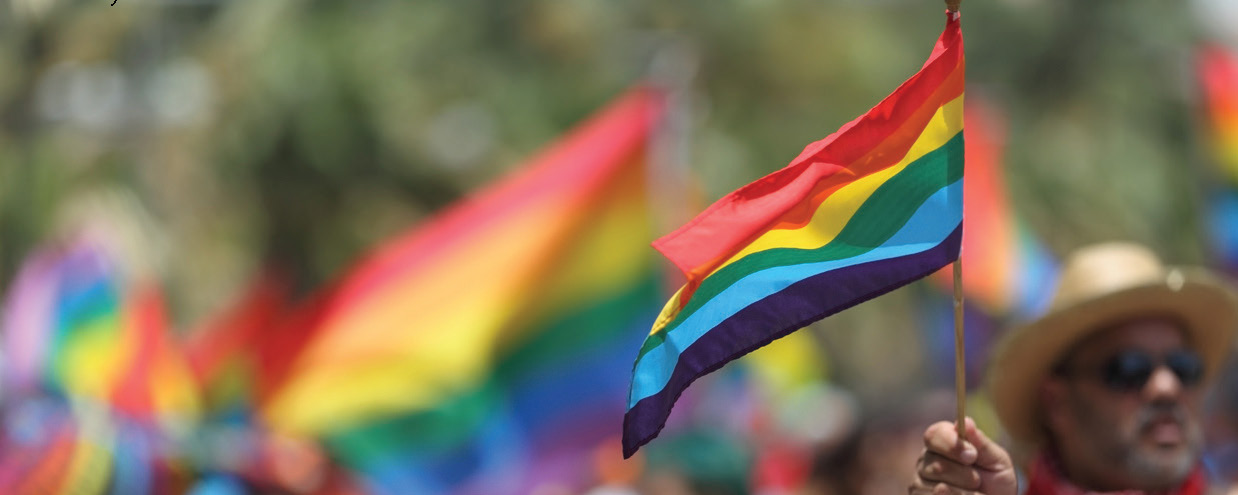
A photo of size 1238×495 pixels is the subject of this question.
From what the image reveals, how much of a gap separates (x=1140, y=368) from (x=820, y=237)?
105 cm

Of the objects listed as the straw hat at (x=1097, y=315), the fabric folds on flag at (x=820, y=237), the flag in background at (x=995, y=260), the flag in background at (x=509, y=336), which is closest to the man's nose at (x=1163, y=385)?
the straw hat at (x=1097, y=315)

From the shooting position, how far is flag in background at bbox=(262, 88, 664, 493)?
6801 millimetres

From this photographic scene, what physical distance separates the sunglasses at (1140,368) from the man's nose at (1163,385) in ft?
0.04

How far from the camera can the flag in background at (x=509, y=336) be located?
6801 millimetres

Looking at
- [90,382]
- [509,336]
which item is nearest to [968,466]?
[509,336]

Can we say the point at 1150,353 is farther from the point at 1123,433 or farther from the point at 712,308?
the point at 712,308

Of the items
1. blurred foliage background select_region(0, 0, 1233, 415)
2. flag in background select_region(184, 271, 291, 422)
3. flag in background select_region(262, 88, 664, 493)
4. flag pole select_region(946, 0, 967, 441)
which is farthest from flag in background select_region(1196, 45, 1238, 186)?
blurred foliage background select_region(0, 0, 1233, 415)

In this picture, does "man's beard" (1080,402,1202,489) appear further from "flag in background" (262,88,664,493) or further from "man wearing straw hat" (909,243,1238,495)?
"flag in background" (262,88,664,493)

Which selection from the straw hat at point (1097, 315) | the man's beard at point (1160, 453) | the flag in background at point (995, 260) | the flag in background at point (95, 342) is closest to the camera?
the man's beard at point (1160, 453)

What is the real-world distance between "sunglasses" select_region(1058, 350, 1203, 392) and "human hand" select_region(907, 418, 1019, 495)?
81 cm

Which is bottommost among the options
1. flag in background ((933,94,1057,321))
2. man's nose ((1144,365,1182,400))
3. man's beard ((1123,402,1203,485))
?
man's beard ((1123,402,1203,485))

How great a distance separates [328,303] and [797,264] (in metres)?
4.72

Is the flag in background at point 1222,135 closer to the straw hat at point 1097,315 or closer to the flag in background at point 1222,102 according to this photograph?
the flag in background at point 1222,102

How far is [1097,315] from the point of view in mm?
4047
